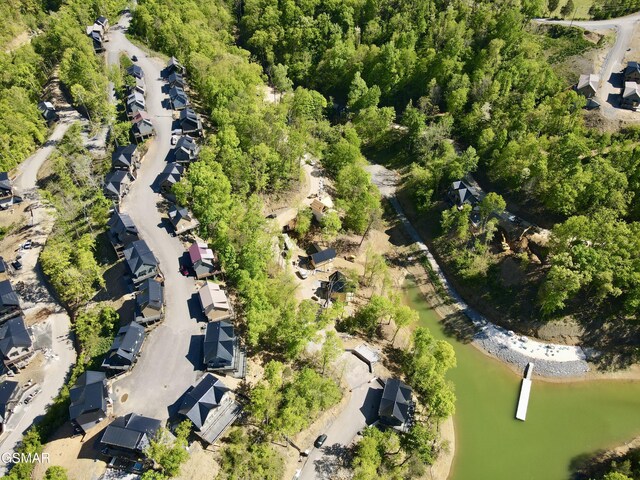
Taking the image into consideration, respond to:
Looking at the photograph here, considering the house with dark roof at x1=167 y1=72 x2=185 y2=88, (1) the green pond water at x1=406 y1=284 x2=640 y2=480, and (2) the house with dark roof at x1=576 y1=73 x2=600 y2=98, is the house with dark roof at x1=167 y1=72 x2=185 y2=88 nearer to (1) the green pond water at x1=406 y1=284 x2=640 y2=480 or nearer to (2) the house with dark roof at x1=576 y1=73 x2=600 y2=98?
(1) the green pond water at x1=406 y1=284 x2=640 y2=480

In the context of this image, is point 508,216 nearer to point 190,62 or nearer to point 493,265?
point 493,265

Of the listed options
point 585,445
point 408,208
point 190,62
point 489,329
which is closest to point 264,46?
point 190,62

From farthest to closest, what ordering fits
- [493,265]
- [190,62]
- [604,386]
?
[190,62], [493,265], [604,386]

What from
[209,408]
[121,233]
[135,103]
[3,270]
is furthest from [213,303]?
[135,103]

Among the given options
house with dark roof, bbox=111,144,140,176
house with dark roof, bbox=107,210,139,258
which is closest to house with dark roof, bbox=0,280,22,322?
house with dark roof, bbox=107,210,139,258

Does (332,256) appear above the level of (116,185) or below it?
below

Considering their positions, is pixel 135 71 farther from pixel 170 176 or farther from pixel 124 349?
pixel 124 349
